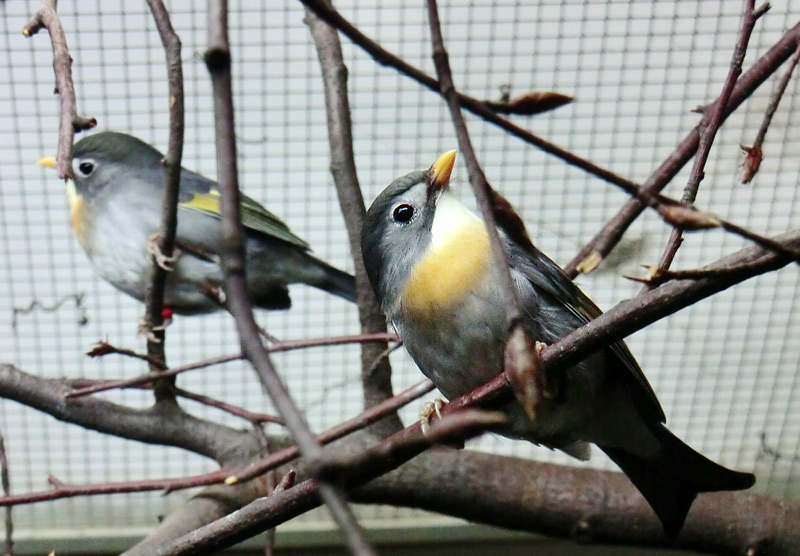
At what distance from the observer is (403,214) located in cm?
94

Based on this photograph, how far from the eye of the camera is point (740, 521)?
108 centimetres

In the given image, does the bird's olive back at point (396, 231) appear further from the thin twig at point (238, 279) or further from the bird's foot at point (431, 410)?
the thin twig at point (238, 279)

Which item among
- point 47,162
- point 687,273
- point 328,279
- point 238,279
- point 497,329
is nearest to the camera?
point 238,279

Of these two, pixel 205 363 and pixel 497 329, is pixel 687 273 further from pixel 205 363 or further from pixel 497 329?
pixel 205 363

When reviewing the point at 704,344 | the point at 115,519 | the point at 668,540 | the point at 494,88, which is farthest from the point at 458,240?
the point at 115,519

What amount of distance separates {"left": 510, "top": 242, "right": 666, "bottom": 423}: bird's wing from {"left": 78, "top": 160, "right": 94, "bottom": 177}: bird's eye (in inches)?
39.1

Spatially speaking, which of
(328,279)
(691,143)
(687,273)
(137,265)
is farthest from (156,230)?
(687,273)

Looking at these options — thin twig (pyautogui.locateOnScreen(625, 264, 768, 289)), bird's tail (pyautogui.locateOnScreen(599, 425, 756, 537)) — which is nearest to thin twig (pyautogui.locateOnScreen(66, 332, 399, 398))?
bird's tail (pyautogui.locateOnScreen(599, 425, 756, 537))

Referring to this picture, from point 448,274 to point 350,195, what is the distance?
1.12ft

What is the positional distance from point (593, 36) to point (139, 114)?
786 mm

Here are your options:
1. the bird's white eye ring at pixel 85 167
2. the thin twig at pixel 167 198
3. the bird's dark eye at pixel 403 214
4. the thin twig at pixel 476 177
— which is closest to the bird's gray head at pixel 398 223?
the bird's dark eye at pixel 403 214

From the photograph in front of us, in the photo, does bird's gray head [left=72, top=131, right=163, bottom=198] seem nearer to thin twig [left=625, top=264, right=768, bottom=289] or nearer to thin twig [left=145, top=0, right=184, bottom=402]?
thin twig [left=145, top=0, right=184, bottom=402]

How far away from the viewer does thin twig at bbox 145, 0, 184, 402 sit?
0.78 metres

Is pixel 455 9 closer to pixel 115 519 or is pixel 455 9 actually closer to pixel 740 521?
pixel 740 521
